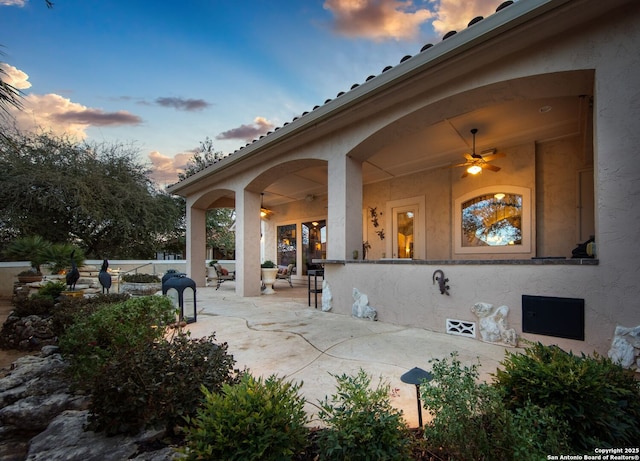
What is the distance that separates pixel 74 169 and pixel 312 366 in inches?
544

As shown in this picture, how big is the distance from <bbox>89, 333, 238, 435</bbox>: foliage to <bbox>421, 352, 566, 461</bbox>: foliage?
1.15m

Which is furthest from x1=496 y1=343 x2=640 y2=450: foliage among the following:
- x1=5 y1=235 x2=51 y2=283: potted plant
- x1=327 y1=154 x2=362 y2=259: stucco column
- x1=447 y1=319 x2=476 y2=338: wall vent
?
x1=5 y1=235 x2=51 y2=283: potted plant

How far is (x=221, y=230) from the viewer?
17.5 meters

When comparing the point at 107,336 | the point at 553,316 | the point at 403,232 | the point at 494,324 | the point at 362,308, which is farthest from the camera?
the point at 403,232

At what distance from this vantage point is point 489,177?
20.5 ft

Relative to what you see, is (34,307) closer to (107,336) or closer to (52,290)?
(52,290)

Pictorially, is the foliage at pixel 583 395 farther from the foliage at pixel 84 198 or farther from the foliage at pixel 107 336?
the foliage at pixel 84 198

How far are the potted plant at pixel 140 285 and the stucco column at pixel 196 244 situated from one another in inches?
92.4

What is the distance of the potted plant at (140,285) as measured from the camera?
21.7ft

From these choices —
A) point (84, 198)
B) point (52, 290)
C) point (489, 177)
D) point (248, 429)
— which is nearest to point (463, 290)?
point (248, 429)

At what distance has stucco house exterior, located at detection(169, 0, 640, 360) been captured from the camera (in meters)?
2.73

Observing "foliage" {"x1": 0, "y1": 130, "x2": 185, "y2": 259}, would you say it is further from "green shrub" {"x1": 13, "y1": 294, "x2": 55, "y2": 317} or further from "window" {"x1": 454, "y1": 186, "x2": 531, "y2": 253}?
"window" {"x1": 454, "y1": 186, "x2": 531, "y2": 253}

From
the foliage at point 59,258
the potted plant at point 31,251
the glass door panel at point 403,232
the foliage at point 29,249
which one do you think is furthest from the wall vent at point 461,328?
the foliage at point 29,249

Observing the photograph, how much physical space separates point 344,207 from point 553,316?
3065 millimetres
